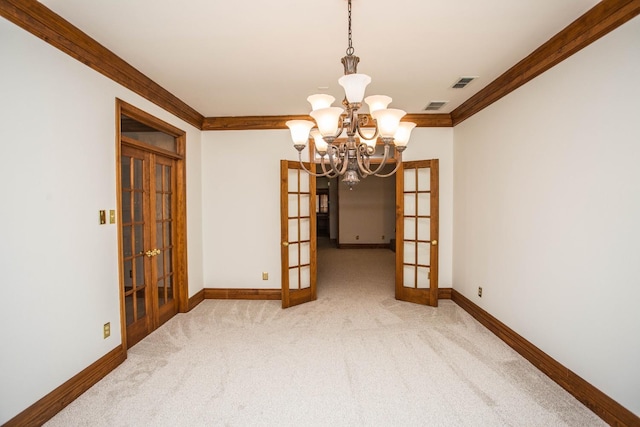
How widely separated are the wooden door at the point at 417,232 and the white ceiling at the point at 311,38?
4.34 feet

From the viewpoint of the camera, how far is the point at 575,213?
2328mm

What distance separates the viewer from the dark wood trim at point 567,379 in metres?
1.99

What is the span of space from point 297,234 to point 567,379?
3208 mm

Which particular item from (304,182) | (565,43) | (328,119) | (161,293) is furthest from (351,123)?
(161,293)

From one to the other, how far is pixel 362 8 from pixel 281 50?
2.64 ft

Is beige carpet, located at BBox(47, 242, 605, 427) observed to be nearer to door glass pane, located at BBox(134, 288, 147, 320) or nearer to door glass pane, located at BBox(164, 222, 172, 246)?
door glass pane, located at BBox(134, 288, 147, 320)

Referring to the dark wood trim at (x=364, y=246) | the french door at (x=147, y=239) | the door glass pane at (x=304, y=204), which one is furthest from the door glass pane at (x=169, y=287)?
the dark wood trim at (x=364, y=246)

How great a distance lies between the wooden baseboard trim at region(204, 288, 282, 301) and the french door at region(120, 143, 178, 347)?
0.67m

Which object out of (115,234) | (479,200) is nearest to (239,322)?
(115,234)

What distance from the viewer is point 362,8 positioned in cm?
203

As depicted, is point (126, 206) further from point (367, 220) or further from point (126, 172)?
point (367, 220)

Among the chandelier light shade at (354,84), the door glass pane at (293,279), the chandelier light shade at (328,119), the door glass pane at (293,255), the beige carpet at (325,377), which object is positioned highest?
the chandelier light shade at (354,84)

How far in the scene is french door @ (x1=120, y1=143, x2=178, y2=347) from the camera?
10.4ft

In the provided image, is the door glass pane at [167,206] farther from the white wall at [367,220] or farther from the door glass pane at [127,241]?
the white wall at [367,220]
